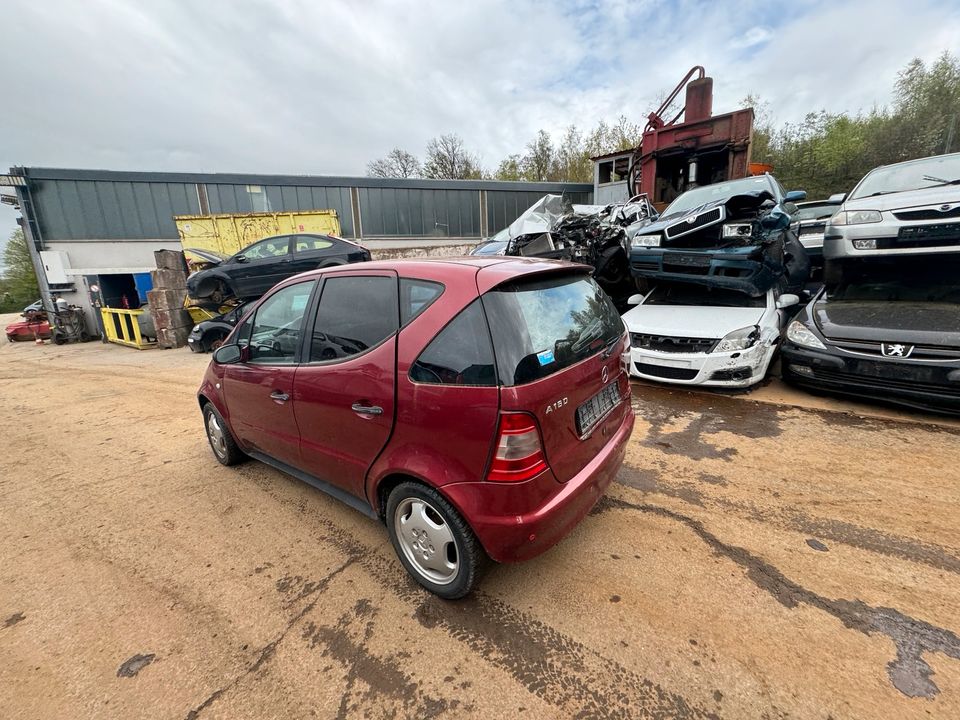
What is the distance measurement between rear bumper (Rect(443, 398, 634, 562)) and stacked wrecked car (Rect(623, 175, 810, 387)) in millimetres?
3315

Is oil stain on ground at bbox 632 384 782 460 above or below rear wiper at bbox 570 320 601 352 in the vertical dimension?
below

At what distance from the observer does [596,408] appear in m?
2.16

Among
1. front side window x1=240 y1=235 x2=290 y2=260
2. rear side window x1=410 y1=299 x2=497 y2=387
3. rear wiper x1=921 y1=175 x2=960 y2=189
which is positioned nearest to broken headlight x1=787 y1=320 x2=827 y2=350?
rear wiper x1=921 y1=175 x2=960 y2=189

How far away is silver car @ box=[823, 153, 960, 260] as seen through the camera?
13.7ft

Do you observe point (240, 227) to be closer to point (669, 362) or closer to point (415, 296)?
point (669, 362)

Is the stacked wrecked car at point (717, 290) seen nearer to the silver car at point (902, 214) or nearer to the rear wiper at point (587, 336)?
the silver car at point (902, 214)

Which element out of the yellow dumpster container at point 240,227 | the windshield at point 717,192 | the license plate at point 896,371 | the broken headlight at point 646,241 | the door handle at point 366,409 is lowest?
the license plate at point 896,371

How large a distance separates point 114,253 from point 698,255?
70.2 ft

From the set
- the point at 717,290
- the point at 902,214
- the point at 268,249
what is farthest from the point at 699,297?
the point at 268,249

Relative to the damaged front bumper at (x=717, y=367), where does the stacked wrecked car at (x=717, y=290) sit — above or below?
above

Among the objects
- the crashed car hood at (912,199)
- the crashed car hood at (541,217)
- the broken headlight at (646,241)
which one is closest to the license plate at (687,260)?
the broken headlight at (646,241)

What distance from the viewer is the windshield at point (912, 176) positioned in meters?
4.79

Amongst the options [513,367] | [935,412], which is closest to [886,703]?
[513,367]

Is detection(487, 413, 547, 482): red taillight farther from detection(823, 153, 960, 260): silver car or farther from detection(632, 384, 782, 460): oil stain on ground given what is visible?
detection(823, 153, 960, 260): silver car
